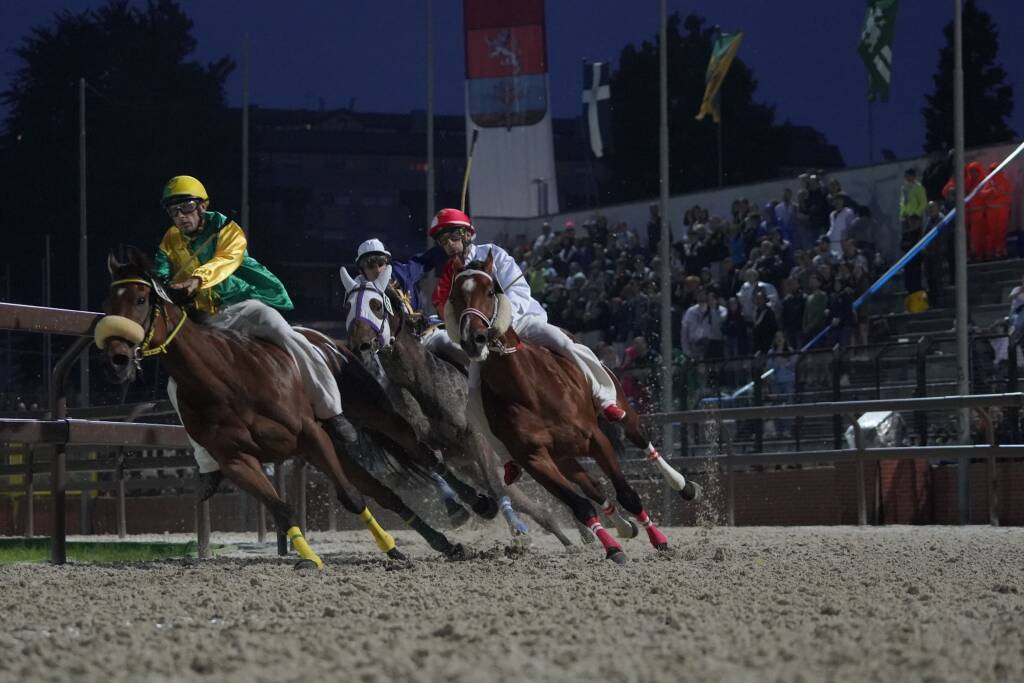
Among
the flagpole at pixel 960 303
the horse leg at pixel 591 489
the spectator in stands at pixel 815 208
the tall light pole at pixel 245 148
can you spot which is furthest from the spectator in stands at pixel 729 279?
the tall light pole at pixel 245 148

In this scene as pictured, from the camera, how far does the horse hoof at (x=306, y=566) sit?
30.8ft

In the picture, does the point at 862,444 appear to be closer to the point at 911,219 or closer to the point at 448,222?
the point at 911,219

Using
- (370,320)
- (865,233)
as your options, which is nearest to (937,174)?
(865,233)

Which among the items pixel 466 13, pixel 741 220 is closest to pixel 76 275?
pixel 466 13

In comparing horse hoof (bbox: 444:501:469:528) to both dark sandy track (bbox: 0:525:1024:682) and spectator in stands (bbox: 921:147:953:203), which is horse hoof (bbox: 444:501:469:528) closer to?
dark sandy track (bbox: 0:525:1024:682)

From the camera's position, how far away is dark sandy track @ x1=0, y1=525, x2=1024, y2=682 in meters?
5.29

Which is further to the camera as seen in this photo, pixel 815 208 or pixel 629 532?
pixel 815 208

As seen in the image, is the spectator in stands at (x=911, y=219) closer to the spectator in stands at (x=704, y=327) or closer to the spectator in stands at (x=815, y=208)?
the spectator in stands at (x=815, y=208)

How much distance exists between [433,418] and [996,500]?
5.57m

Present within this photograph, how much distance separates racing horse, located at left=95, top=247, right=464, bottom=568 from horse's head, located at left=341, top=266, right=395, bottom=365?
78 cm

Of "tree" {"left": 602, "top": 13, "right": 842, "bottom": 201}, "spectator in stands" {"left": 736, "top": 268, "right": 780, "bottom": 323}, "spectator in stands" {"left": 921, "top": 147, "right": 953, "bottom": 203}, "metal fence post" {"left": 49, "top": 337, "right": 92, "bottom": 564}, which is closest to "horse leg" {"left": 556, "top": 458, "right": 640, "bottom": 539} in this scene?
"metal fence post" {"left": 49, "top": 337, "right": 92, "bottom": 564}

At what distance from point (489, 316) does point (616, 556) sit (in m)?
1.62

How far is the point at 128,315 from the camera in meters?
9.02

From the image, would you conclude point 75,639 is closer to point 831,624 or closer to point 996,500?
point 831,624
